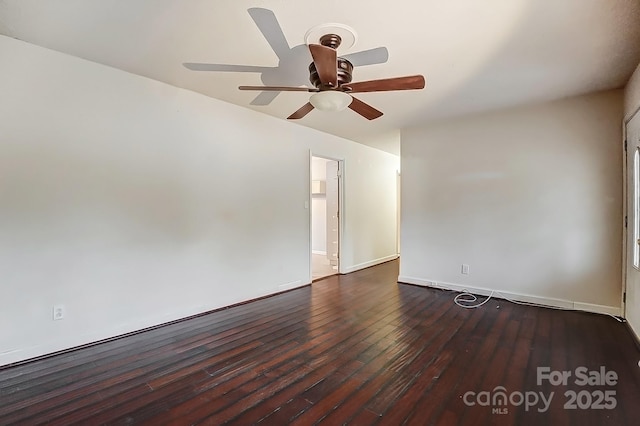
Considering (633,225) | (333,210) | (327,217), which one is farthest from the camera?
(327,217)

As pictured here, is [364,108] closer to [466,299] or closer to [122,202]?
[122,202]

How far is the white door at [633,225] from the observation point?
2699mm

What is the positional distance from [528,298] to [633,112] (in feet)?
7.23

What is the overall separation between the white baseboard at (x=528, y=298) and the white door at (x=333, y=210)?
1.66 meters

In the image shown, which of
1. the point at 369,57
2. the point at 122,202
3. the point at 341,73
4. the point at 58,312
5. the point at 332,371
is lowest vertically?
the point at 332,371

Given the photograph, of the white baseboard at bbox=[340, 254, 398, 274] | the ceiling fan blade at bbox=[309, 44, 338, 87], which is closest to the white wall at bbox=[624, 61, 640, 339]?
the ceiling fan blade at bbox=[309, 44, 338, 87]

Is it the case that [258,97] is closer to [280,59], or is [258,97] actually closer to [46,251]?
[280,59]

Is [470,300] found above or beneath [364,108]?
beneath

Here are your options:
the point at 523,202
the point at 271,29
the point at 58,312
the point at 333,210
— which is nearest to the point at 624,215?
the point at 523,202

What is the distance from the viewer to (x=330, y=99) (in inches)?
85.7

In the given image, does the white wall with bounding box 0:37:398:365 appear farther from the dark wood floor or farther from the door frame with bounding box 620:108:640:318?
the door frame with bounding box 620:108:640:318

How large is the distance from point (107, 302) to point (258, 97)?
8.12ft

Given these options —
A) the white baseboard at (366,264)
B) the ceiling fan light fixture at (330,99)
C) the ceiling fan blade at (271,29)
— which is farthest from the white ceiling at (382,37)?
the white baseboard at (366,264)

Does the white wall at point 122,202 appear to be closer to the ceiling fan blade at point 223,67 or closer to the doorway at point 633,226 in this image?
the ceiling fan blade at point 223,67
